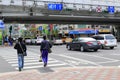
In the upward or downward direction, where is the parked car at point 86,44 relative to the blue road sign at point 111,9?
downward

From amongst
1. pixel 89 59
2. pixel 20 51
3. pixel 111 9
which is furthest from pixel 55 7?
pixel 20 51

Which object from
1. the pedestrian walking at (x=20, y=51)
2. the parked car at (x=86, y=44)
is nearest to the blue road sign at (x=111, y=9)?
the parked car at (x=86, y=44)

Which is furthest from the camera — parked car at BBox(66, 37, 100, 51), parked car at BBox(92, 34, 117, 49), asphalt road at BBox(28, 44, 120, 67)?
parked car at BBox(92, 34, 117, 49)

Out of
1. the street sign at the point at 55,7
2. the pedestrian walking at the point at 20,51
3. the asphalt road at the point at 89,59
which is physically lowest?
the asphalt road at the point at 89,59

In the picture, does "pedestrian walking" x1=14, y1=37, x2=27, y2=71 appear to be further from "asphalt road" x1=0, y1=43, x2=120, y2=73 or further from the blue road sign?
the blue road sign

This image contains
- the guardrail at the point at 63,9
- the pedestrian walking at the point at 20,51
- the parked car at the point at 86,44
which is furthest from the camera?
the guardrail at the point at 63,9

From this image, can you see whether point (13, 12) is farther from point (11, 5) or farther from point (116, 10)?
point (116, 10)

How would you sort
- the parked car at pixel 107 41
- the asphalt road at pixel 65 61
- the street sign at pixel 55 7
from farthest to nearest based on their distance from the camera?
1. the street sign at pixel 55 7
2. the parked car at pixel 107 41
3. the asphalt road at pixel 65 61

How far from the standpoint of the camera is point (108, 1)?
60.2 m

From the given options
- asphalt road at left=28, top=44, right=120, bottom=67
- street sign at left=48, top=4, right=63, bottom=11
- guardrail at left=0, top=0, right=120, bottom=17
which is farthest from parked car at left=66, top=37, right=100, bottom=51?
street sign at left=48, top=4, right=63, bottom=11

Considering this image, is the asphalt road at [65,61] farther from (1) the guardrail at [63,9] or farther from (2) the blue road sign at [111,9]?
(2) the blue road sign at [111,9]

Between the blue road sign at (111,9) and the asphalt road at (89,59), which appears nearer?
the asphalt road at (89,59)

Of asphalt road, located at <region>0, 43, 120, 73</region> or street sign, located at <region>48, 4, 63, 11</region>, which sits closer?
asphalt road, located at <region>0, 43, 120, 73</region>

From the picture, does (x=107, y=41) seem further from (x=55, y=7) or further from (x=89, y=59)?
(x=55, y=7)
